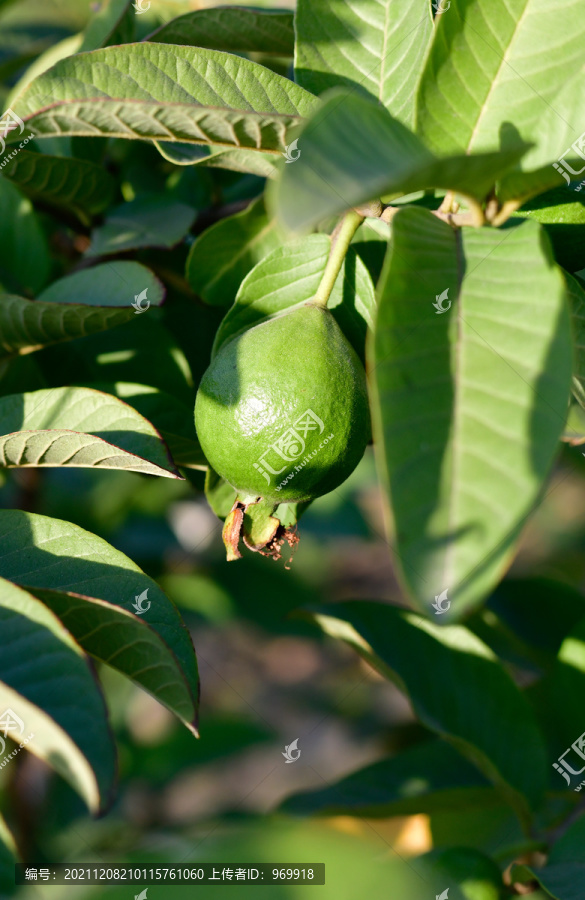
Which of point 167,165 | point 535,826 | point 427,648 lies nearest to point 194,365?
point 167,165

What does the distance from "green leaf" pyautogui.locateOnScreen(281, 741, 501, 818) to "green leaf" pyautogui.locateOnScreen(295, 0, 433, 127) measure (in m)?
1.09

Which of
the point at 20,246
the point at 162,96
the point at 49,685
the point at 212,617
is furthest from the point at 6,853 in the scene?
the point at 212,617

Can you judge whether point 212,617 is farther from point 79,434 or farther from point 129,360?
point 79,434

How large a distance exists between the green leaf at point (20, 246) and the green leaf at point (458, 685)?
0.73m

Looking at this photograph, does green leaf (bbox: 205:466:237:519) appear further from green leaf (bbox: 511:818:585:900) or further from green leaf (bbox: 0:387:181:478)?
green leaf (bbox: 511:818:585:900)

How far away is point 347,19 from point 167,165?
590 mm

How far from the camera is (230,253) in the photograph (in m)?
1.01

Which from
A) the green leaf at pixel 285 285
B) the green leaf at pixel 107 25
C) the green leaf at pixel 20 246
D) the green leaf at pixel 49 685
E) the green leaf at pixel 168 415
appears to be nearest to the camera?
the green leaf at pixel 49 685

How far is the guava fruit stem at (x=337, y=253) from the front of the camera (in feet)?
2.51

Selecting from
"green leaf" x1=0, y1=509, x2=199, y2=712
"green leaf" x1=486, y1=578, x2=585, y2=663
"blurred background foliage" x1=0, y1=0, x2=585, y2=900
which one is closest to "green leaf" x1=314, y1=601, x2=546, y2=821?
"blurred background foliage" x1=0, y1=0, x2=585, y2=900

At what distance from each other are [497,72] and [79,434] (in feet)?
1.81

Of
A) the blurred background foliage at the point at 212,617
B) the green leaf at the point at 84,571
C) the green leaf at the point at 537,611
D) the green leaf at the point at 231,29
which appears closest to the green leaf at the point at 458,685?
the blurred background foliage at the point at 212,617

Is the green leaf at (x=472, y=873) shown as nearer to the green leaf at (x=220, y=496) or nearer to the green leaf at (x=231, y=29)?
the green leaf at (x=220, y=496)

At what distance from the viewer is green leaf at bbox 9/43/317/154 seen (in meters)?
0.68
